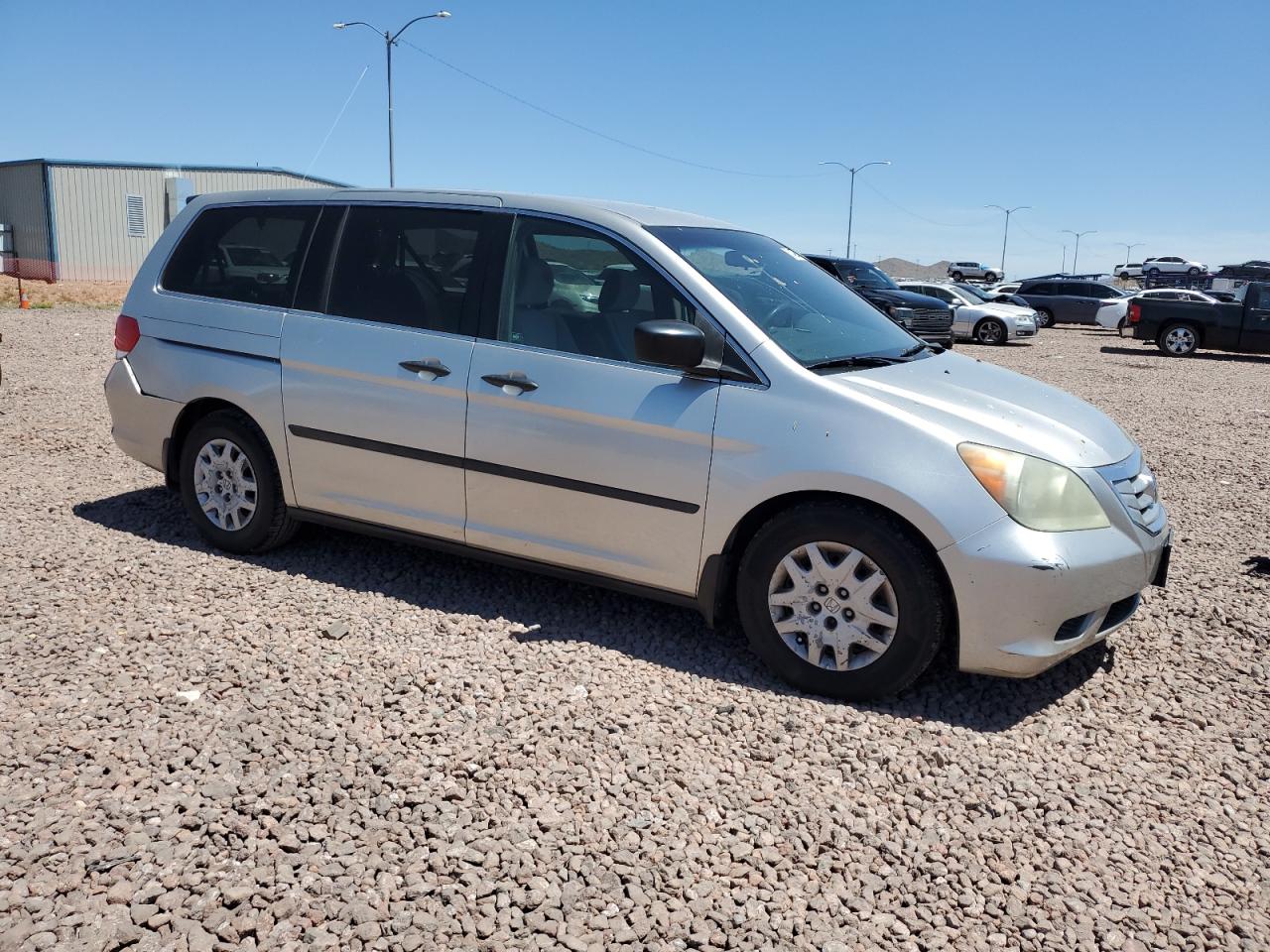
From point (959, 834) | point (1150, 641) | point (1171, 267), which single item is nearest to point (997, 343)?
point (1150, 641)

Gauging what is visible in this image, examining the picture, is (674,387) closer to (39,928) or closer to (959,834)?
(959,834)

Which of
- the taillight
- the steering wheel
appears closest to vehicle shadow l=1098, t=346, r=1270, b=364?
the steering wheel

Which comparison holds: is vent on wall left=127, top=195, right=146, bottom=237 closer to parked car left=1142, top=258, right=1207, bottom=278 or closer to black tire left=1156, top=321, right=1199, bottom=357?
black tire left=1156, top=321, right=1199, bottom=357

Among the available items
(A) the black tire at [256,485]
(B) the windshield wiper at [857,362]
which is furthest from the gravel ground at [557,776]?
(B) the windshield wiper at [857,362]

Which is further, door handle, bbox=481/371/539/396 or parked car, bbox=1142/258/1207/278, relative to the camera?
parked car, bbox=1142/258/1207/278

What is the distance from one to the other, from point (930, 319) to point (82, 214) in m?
32.1

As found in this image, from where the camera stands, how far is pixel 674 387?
4.30m

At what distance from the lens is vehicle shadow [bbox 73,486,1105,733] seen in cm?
420

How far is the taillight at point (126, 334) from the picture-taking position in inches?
231

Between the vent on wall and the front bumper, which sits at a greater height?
the vent on wall

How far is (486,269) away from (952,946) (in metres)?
3.33

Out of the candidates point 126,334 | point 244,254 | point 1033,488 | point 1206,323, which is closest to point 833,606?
point 1033,488

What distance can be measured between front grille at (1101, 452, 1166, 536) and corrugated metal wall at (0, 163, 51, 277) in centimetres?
4213

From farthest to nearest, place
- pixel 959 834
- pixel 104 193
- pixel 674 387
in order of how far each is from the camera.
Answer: pixel 104 193 < pixel 674 387 < pixel 959 834
